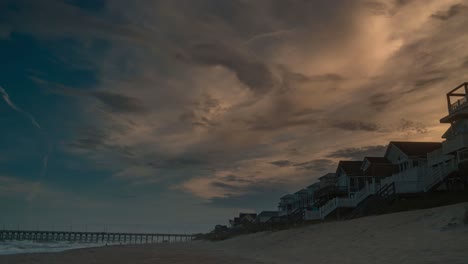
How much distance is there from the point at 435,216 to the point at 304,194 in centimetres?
6624

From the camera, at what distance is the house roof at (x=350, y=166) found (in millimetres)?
53859

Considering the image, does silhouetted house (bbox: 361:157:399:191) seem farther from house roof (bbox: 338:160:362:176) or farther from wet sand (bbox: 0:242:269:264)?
wet sand (bbox: 0:242:269:264)

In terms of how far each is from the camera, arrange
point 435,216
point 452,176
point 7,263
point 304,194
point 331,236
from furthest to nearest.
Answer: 1. point 304,194
2. point 452,176
3. point 7,263
4. point 331,236
5. point 435,216

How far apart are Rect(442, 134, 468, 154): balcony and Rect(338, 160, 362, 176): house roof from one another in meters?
22.3

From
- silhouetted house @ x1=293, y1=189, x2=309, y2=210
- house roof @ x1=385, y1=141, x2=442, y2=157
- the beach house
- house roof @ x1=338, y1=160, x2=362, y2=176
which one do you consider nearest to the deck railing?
the beach house

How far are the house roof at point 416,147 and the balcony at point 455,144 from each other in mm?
14630

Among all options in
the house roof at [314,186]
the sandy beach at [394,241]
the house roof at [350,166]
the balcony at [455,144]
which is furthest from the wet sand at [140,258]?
the house roof at [314,186]

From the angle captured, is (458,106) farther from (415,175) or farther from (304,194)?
(304,194)

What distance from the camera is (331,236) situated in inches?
834

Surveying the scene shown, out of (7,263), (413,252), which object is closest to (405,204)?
(413,252)

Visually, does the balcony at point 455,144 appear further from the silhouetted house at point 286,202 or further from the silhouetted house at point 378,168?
the silhouetted house at point 286,202

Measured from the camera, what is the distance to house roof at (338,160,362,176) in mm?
53859

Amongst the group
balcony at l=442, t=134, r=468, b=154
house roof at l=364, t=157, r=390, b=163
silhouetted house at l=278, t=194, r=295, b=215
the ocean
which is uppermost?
house roof at l=364, t=157, r=390, b=163

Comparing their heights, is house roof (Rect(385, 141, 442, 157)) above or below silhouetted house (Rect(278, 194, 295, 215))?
above
